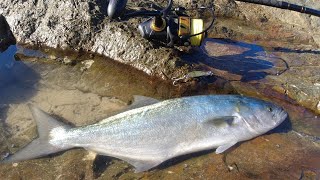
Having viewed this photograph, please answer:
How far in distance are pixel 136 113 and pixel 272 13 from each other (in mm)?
3664

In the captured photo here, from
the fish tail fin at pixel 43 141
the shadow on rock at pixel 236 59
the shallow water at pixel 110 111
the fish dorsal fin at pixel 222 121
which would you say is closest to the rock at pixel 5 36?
the shallow water at pixel 110 111

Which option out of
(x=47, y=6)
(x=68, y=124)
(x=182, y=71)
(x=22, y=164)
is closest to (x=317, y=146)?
(x=182, y=71)

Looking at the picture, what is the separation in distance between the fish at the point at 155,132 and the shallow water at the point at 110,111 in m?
0.12

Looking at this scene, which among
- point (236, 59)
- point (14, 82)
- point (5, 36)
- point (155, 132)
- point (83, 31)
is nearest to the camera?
point (155, 132)

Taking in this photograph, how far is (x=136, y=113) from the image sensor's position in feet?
14.9

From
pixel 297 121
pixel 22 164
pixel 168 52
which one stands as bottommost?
pixel 22 164

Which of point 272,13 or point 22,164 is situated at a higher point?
point 272,13

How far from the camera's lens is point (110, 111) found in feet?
16.6

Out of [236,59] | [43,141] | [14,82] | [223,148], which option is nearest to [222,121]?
[223,148]

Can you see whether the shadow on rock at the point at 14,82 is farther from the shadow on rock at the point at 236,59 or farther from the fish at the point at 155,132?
the shadow on rock at the point at 236,59

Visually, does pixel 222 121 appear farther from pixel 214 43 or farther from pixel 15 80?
pixel 15 80

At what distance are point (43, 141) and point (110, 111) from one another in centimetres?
97

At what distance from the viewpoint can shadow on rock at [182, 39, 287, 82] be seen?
5.66m

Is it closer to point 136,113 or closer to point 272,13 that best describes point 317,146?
point 136,113
